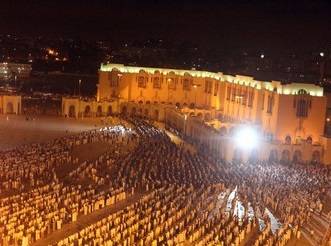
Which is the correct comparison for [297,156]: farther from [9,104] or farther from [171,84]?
[9,104]

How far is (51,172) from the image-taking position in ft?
102

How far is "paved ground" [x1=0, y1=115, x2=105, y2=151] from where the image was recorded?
4122 centimetres

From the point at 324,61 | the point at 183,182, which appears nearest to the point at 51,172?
the point at 183,182

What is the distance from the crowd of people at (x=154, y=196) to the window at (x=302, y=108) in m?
6.59

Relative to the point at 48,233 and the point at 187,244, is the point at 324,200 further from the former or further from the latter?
the point at 48,233

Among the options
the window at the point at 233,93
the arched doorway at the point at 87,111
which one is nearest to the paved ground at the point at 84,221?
the window at the point at 233,93

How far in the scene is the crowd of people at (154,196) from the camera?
22.0 meters

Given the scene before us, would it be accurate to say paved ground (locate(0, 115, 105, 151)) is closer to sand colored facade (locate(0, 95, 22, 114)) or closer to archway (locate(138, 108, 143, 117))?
sand colored facade (locate(0, 95, 22, 114))

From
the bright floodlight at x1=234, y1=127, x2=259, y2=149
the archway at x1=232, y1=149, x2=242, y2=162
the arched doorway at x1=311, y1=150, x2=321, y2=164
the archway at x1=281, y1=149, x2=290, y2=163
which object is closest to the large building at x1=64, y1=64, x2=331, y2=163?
the arched doorway at x1=311, y1=150, x2=321, y2=164

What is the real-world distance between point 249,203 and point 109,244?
9.73 metres

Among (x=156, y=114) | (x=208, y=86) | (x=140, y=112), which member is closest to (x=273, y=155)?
(x=156, y=114)

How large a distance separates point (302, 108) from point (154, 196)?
19.9m

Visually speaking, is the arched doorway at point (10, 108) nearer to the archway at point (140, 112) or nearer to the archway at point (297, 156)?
the archway at point (140, 112)

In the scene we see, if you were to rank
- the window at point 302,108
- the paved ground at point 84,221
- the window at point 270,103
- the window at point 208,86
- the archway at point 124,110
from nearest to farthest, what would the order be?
the paved ground at point 84,221 → the window at point 302,108 → the window at point 270,103 → the archway at point 124,110 → the window at point 208,86
